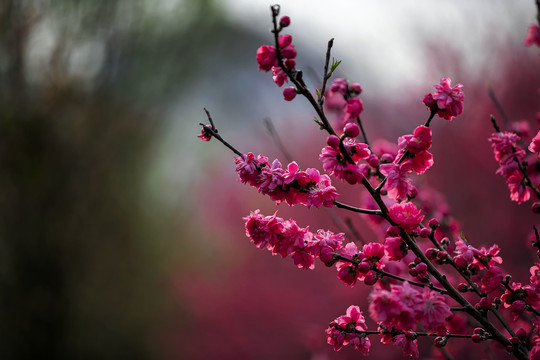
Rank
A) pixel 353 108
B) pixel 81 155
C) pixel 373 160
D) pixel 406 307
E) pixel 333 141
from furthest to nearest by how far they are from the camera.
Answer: pixel 81 155 < pixel 353 108 < pixel 373 160 < pixel 333 141 < pixel 406 307

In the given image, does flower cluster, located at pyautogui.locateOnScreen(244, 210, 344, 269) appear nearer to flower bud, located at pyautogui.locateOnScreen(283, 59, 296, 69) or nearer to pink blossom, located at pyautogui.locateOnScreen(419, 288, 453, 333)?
pink blossom, located at pyautogui.locateOnScreen(419, 288, 453, 333)

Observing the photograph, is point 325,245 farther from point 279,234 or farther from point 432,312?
point 432,312

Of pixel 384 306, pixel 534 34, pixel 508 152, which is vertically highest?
pixel 534 34

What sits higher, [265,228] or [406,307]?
[265,228]

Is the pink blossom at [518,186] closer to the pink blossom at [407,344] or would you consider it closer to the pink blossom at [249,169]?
the pink blossom at [407,344]

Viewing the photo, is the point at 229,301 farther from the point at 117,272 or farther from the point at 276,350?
the point at 117,272

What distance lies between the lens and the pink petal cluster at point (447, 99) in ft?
3.14

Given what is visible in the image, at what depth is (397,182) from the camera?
952mm

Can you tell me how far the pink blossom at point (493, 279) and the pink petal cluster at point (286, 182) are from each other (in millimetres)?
413

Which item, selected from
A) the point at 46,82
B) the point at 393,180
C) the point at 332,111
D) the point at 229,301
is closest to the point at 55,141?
the point at 46,82

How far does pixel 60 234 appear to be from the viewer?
15.4 feet

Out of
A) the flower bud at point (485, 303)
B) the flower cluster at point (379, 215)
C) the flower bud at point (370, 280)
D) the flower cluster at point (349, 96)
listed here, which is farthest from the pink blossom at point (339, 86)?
the flower bud at point (485, 303)

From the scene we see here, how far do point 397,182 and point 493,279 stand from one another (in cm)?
33

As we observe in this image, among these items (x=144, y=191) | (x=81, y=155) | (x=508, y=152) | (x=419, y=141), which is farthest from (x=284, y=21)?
(x=144, y=191)
